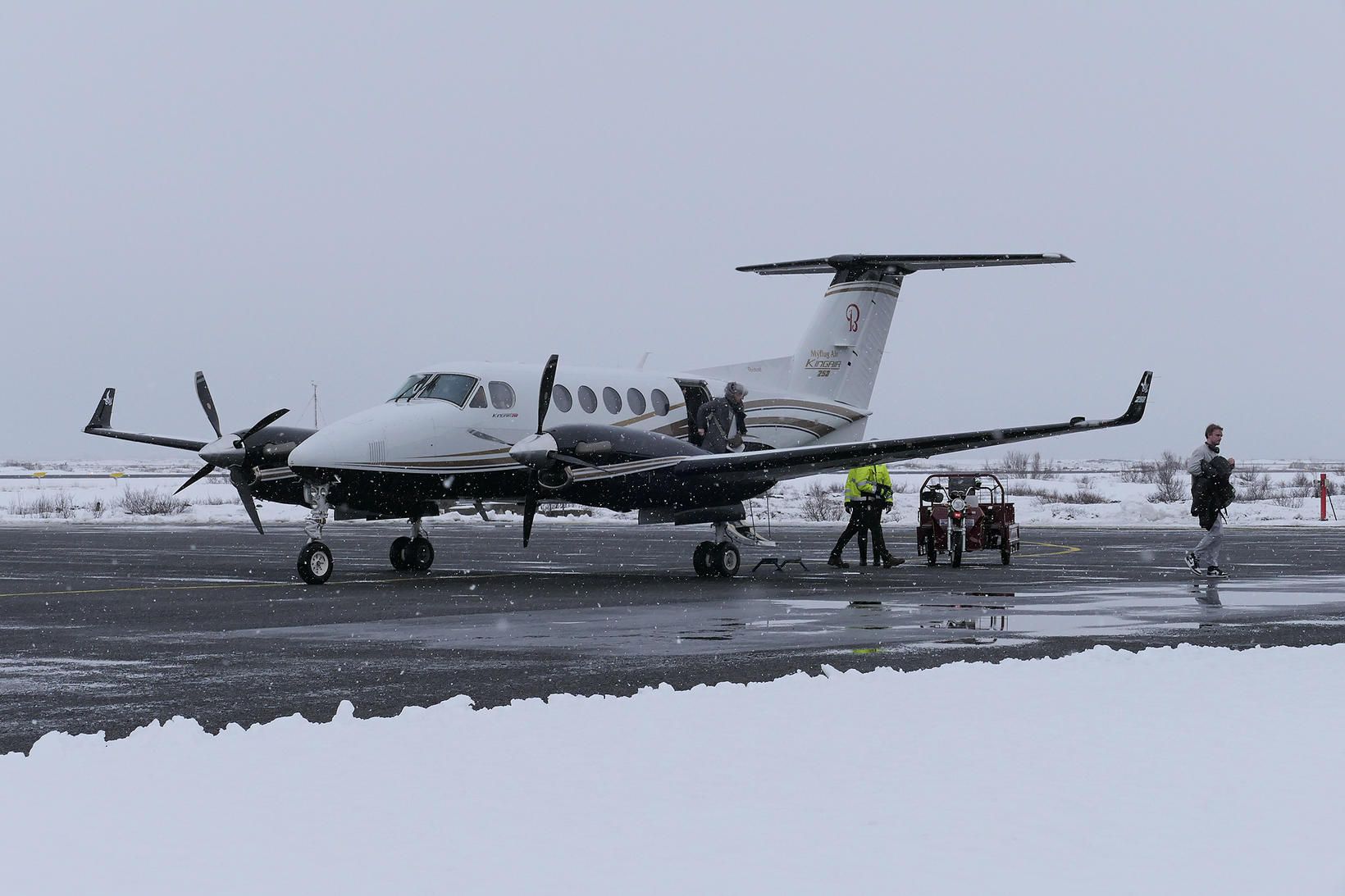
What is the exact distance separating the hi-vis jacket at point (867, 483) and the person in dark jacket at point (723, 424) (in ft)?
6.76

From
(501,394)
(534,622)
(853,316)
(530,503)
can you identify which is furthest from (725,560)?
(534,622)

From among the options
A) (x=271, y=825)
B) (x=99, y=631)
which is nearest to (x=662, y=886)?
(x=271, y=825)

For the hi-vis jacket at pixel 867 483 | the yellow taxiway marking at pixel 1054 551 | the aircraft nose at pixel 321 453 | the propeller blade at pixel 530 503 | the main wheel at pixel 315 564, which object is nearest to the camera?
the aircraft nose at pixel 321 453

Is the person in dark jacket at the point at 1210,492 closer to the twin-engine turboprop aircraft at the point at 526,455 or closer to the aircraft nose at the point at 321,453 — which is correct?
the twin-engine turboprop aircraft at the point at 526,455

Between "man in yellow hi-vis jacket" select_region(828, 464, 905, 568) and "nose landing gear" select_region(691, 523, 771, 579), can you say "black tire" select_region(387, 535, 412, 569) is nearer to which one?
"nose landing gear" select_region(691, 523, 771, 579)

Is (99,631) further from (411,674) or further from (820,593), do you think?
(820,593)

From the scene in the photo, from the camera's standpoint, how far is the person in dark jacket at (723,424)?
20.7m

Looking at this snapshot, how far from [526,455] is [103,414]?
360 inches

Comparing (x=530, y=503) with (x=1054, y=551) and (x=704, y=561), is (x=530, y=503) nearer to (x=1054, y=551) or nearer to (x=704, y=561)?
(x=704, y=561)

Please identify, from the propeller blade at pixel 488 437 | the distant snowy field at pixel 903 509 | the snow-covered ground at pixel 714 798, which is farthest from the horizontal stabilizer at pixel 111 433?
the snow-covered ground at pixel 714 798

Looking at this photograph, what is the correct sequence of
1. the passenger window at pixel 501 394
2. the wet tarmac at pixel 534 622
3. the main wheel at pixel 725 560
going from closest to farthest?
the wet tarmac at pixel 534 622 → the passenger window at pixel 501 394 → the main wheel at pixel 725 560

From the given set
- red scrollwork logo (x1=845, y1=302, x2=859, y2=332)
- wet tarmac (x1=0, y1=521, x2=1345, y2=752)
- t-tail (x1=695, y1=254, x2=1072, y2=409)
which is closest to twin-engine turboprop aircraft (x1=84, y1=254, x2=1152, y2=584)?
wet tarmac (x1=0, y1=521, x2=1345, y2=752)

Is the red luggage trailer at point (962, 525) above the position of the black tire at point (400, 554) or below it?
above

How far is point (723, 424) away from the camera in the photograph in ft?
68.2
